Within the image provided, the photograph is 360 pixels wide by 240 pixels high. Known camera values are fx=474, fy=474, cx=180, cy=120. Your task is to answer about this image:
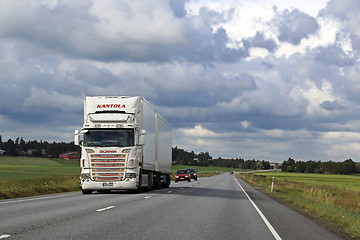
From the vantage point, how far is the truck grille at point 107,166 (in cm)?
2228

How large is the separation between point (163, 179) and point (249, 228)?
926 inches

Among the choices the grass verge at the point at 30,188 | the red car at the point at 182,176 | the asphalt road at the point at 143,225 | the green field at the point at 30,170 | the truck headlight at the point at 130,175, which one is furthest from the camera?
the red car at the point at 182,176

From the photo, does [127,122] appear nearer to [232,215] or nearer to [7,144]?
[232,215]

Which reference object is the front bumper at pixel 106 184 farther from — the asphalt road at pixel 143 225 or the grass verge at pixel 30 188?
the asphalt road at pixel 143 225

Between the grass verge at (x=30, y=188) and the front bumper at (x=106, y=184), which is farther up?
the front bumper at (x=106, y=184)

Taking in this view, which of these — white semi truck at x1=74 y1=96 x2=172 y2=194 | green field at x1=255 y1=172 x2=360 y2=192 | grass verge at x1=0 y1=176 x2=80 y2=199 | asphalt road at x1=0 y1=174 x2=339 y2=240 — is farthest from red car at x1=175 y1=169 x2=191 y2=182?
asphalt road at x1=0 y1=174 x2=339 y2=240

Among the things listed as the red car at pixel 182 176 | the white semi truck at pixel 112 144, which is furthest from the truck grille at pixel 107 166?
the red car at pixel 182 176

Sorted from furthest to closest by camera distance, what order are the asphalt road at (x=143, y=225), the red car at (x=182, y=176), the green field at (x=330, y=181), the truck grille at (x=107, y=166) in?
the green field at (x=330, y=181) < the red car at (x=182, y=176) < the truck grille at (x=107, y=166) < the asphalt road at (x=143, y=225)

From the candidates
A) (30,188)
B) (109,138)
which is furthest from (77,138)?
(30,188)

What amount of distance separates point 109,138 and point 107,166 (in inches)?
53.0

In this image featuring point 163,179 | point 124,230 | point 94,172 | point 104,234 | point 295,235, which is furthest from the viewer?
point 163,179

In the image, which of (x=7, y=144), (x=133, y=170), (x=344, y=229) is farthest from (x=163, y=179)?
(x=7, y=144)

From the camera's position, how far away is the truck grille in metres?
22.3

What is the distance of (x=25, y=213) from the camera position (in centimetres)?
1261
